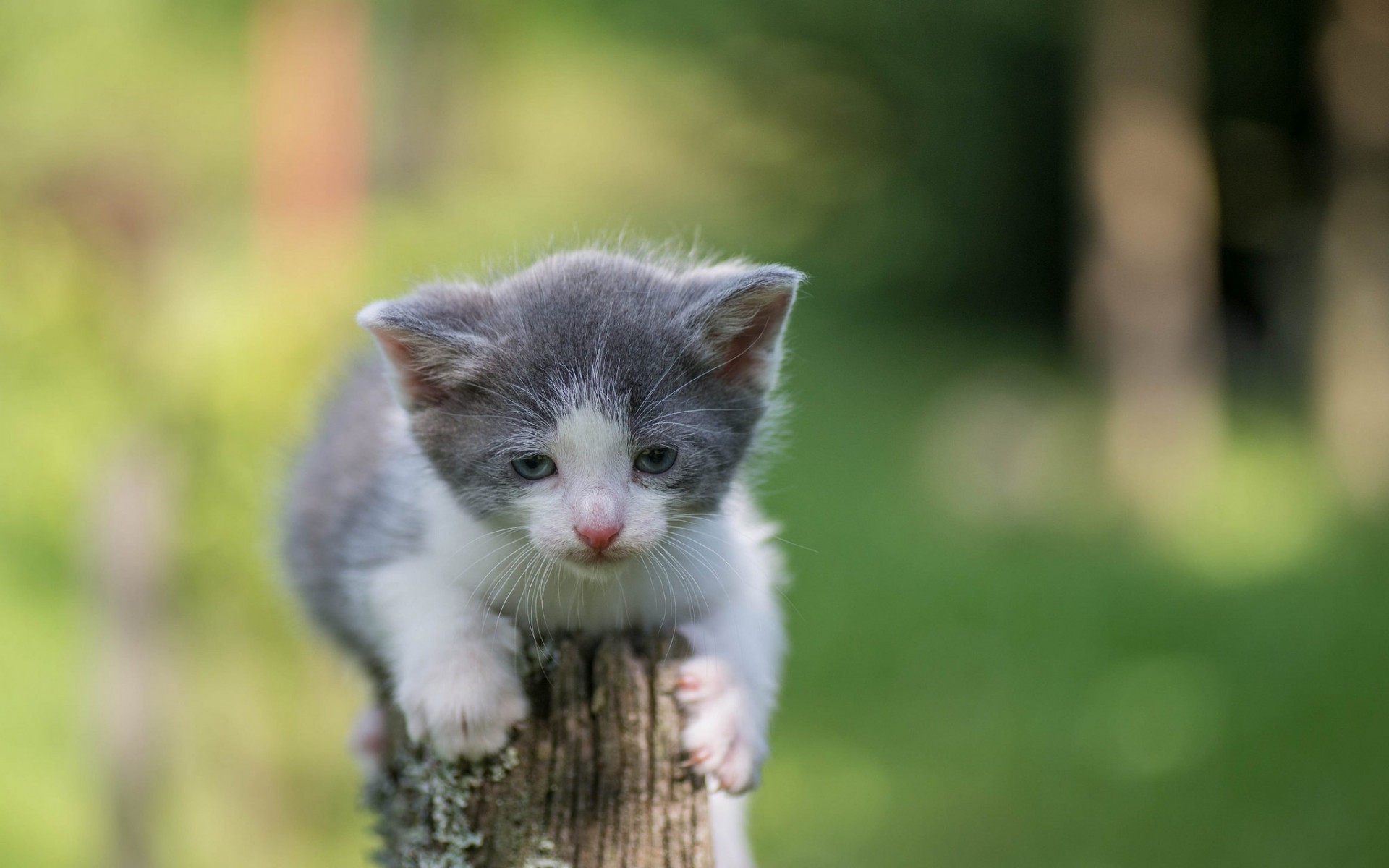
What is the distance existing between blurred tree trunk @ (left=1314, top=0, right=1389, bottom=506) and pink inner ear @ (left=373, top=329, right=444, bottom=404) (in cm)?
828

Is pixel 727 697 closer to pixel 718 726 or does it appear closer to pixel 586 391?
pixel 718 726

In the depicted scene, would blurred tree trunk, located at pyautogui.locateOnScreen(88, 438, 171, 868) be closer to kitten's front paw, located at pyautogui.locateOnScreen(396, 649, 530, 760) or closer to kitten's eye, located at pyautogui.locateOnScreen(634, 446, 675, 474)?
kitten's front paw, located at pyautogui.locateOnScreen(396, 649, 530, 760)

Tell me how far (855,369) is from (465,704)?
9378 millimetres

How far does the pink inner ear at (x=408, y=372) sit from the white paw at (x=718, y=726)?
2.53 ft

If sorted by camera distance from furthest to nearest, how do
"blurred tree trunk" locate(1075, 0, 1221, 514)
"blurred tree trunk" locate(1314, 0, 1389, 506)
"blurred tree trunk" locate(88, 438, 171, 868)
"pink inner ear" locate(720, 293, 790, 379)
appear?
"blurred tree trunk" locate(1075, 0, 1221, 514) < "blurred tree trunk" locate(1314, 0, 1389, 506) < "blurred tree trunk" locate(88, 438, 171, 868) < "pink inner ear" locate(720, 293, 790, 379)

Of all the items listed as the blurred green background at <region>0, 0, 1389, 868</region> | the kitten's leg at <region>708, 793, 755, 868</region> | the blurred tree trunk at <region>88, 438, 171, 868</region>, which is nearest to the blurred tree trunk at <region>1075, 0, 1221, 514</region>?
the blurred green background at <region>0, 0, 1389, 868</region>

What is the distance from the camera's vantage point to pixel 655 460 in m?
2.61

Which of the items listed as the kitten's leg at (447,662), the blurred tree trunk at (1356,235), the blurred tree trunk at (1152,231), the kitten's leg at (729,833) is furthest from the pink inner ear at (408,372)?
the blurred tree trunk at (1356,235)

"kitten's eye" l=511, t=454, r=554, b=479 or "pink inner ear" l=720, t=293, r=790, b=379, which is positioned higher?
"pink inner ear" l=720, t=293, r=790, b=379

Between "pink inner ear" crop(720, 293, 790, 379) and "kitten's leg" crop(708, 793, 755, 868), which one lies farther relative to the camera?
"kitten's leg" crop(708, 793, 755, 868)

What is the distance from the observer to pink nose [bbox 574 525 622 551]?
2.40m

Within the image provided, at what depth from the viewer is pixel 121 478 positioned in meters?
5.06

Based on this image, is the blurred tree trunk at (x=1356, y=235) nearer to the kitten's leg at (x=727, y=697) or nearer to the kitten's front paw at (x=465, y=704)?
the kitten's leg at (x=727, y=697)

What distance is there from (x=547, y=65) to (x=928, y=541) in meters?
6.16
